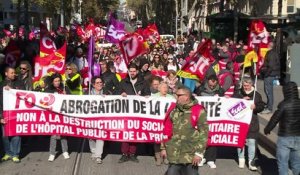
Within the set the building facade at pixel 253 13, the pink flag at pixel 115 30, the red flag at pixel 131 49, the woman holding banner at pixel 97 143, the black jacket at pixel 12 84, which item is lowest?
the woman holding banner at pixel 97 143

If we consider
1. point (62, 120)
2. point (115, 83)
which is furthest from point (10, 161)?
point (115, 83)

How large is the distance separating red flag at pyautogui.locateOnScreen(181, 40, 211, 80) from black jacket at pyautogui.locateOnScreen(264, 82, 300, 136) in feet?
9.44

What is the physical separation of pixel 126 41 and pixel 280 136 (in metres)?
4.42

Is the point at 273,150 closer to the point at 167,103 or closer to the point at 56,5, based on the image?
the point at 167,103

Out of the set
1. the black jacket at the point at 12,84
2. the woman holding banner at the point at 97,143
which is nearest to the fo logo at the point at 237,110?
the woman holding banner at the point at 97,143

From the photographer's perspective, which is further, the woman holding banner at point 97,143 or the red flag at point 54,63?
the red flag at point 54,63

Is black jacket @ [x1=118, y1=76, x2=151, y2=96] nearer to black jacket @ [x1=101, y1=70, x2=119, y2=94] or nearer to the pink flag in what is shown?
black jacket @ [x1=101, y1=70, x2=119, y2=94]

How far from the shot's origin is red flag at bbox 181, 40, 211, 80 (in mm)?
9898

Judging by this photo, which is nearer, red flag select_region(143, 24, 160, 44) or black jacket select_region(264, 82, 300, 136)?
black jacket select_region(264, 82, 300, 136)

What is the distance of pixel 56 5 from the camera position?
54.7m

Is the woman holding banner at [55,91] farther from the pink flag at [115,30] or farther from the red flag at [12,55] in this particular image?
the pink flag at [115,30]

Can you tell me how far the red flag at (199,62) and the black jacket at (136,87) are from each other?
0.89 metres

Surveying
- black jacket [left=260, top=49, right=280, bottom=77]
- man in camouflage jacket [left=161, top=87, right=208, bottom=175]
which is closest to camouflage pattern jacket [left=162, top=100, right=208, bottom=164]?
man in camouflage jacket [left=161, top=87, right=208, bottom=175]

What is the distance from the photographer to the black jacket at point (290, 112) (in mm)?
7098
